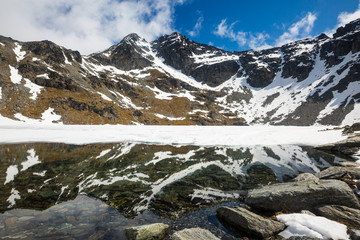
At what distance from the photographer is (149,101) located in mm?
176125

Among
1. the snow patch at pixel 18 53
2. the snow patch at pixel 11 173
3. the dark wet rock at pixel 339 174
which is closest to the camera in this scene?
the dark wet rock at pixel 339 174

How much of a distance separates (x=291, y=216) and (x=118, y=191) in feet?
32.2

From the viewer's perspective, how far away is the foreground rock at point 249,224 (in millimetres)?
7316

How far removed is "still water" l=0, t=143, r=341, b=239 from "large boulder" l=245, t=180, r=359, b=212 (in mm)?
1765

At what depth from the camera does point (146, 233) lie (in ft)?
23.3

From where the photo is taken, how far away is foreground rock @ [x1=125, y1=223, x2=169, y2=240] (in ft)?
23.0

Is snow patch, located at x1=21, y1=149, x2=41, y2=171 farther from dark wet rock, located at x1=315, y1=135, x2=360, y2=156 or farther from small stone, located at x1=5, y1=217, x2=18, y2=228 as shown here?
dark wet rock, located at x1=315, y1=135, x2=360, y2=156

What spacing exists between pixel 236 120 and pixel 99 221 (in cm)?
19955

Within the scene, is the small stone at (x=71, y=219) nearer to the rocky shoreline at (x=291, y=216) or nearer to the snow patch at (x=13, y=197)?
the rocky shoreline at (x=291, y=216)

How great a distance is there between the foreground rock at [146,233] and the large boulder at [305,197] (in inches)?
214

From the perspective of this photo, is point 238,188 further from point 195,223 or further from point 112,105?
point 112,105

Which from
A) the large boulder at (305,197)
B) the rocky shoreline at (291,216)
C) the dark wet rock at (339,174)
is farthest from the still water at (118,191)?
the dark wet rock at (339,174)

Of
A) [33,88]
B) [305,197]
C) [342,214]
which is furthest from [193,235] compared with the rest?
[33,88]

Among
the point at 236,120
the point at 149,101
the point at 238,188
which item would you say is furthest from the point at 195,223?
the point at 236,120
